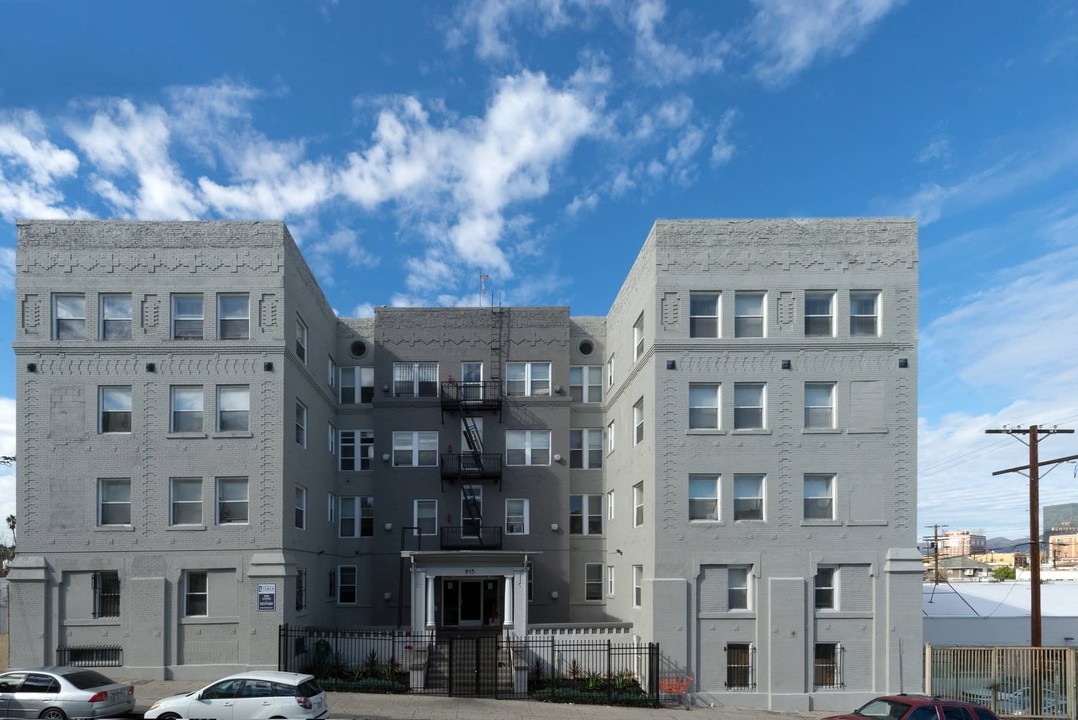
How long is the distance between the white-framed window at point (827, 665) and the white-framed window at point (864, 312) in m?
8.93

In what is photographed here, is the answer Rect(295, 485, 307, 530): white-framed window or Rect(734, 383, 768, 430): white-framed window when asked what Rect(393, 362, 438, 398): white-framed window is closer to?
Rect(295, 485, 307, 530): white-framed window

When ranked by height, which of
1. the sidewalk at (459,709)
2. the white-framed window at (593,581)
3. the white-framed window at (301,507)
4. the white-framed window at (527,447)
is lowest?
the sidewalk at (459,709)

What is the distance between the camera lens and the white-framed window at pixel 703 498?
22.9 metres

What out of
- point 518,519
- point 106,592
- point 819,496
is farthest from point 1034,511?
point 106,592

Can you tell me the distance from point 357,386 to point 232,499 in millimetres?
9156

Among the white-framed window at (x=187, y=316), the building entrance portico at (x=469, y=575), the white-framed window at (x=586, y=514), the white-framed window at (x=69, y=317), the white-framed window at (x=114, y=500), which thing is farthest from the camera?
the white-framed window at (x=586, y=514)

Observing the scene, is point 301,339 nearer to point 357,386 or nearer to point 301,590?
point 357,386

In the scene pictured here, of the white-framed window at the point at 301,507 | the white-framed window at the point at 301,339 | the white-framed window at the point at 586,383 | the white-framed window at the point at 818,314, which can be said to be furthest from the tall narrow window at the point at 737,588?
the white-framed window at the point at 301,339

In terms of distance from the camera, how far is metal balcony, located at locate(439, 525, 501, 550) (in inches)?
1180

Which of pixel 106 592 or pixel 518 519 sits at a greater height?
pixel 518 519

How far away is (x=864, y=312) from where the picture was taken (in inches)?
920

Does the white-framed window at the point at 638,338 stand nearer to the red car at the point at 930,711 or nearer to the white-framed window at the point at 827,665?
the white-framed window at the point at 827,665

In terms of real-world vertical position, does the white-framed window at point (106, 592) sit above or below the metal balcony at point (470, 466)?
below

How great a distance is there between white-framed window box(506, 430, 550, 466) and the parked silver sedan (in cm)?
1639
